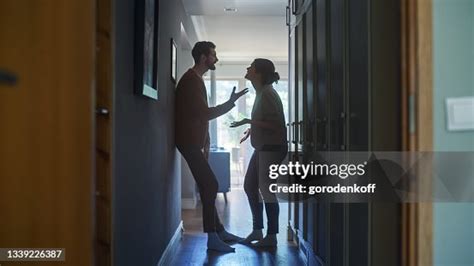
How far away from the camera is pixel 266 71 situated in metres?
3.62

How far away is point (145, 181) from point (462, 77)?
5.12ft

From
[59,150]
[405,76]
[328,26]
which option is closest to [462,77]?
[405,76]

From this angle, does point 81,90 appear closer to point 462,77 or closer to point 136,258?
point 136,258

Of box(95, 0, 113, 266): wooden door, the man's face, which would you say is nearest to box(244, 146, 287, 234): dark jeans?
the man's face

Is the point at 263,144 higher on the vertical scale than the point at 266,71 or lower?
lower

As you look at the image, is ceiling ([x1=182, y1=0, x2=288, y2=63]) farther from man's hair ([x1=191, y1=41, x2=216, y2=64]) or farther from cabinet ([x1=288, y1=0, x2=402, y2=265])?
cabinet ([x1=288, y1=0, x2=402, y2=265])

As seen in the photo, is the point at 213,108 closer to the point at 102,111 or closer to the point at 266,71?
the point at 266,71

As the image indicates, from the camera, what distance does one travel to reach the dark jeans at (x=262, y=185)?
11.3ft

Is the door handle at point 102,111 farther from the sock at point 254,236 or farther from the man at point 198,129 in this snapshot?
the sock at point 254,236

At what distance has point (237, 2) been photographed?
400 centimetres

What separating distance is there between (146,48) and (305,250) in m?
1.84

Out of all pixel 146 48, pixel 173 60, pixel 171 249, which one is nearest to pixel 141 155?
pixel 146 48

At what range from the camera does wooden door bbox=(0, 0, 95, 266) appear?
4.04 ft

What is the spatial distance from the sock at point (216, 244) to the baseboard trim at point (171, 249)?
0.27 m
